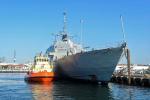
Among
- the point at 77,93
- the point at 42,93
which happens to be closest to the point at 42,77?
the point at 42,93

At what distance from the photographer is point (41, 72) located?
71.8 meters

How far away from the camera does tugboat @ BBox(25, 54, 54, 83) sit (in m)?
71.0

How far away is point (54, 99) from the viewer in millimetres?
38438

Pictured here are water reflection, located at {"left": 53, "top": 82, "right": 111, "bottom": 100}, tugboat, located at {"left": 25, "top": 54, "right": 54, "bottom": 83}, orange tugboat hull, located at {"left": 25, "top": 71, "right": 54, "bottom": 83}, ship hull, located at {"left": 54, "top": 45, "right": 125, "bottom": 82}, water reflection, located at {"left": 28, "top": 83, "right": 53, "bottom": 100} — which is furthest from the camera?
tugboat, located at {"left": 25, "top": 54, "right": 54, "bottom": 83}

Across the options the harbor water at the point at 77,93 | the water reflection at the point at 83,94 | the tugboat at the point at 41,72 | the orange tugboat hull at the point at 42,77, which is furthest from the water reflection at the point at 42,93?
the tugboat at the point at 41,72

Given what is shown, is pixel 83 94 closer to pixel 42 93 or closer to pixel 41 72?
pixel 42 93

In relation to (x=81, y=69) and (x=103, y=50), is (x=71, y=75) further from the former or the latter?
(x=103, y=50)

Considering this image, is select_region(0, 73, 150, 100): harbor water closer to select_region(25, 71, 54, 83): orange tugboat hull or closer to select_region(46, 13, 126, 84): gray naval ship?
select_region(46, 13, 126, 84): gray naval ship

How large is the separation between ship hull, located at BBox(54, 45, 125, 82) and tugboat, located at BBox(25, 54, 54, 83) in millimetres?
5210

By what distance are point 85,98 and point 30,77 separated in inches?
1401

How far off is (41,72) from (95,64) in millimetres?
16101

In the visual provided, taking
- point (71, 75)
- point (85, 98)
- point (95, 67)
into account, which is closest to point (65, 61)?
point (71, 75)

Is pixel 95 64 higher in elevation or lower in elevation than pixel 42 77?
higher

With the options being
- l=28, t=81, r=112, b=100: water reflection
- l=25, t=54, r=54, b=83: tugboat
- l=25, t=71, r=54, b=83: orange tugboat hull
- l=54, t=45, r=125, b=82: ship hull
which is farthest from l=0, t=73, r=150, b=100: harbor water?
l=25, t=54, r=54, b=83: tugboat
